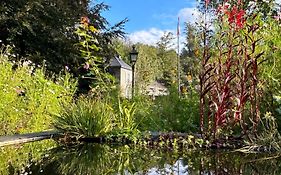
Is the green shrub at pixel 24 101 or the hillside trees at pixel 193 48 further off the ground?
the hillside trees at pixel 193 48

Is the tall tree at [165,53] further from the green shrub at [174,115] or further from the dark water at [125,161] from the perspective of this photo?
the dark water at [125,161]

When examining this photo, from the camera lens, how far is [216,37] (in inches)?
221

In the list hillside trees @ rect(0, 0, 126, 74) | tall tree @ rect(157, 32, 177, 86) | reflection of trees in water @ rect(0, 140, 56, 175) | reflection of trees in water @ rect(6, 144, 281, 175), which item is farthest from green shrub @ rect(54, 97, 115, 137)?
tall tree @ rect(157, 32, 177, 86)

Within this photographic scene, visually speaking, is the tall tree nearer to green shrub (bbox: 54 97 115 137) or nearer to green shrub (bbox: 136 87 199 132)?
green shrub (bbox: 136 87 199 132)

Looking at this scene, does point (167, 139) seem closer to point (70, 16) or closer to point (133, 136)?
point (133, 136)

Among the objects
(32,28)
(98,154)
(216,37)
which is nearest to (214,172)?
(98,154)

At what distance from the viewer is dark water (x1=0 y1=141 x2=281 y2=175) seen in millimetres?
3480

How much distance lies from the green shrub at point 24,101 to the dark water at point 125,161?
1.52 metres

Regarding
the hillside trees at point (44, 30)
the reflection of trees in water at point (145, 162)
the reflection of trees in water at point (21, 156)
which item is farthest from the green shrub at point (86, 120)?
the hillside trees at point (44, 30)

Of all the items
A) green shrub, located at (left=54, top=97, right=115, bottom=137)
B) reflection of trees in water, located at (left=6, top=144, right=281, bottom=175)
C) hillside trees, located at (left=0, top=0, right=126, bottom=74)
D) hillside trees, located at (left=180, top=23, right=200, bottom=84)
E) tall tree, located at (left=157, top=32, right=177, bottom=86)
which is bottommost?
reflection of trees in water, located at (left=6, top=144, right=281, bottom=175)

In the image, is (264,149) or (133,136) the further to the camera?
(133,136)

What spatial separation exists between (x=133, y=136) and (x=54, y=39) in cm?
776

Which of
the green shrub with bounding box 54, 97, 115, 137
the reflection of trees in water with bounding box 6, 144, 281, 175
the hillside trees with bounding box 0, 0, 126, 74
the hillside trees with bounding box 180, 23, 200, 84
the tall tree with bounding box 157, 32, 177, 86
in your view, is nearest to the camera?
the reflection of trees in water with bounding box 6, 144, 281, 175

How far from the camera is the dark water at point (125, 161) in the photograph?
3.48 meters
